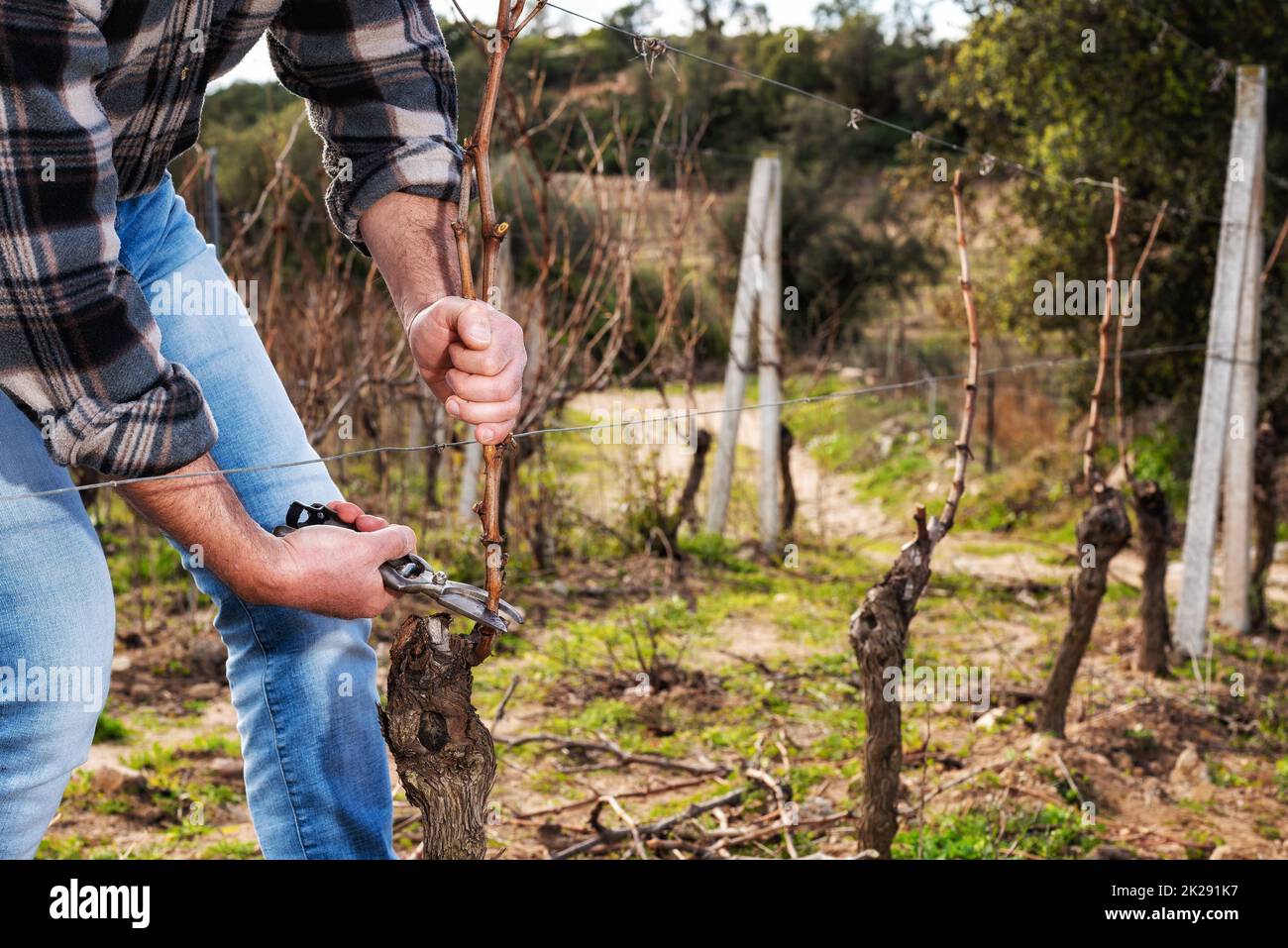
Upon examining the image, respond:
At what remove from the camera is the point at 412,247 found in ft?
6.09

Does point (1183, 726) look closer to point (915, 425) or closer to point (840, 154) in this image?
point (915, 425)

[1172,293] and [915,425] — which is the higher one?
[1172,293]

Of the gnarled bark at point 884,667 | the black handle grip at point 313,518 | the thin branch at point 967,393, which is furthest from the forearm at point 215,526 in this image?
the thin branch at point 967,393

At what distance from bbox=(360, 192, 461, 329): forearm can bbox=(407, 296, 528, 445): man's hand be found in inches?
6.8

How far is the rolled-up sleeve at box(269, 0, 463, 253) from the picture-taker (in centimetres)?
187

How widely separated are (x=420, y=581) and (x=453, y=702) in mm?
209

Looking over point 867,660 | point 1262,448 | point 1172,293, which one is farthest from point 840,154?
point 867,660

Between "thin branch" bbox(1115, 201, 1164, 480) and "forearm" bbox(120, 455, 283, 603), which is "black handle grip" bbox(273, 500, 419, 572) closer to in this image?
"forearm" bbox(120, 455, 283, 603)

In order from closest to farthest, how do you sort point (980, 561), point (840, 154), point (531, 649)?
point (531, 649), point (980, 561), point (840, 154)

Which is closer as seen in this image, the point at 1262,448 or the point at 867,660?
the point at 867,660

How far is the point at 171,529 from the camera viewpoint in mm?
1497

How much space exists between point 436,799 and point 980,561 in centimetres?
559

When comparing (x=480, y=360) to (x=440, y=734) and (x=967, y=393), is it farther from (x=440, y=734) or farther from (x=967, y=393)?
(x=967, y=393)

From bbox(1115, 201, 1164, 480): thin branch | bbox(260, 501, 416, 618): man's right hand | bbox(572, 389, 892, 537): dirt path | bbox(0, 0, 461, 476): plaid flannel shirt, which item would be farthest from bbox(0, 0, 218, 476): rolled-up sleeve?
bbox(572, 389, 892, 537): dirt path
